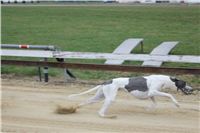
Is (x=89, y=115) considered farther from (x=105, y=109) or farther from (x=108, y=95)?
(x=108, y=95)

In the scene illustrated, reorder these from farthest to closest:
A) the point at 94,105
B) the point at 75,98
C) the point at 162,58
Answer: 1. the point at 162,58
2. the point at 75,98
3. the point at 94,105

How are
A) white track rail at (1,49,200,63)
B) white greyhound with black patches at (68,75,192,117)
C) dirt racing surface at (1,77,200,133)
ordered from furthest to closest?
1. white track rail at (1,49,200,63)
2. white greyhound with black patches at (68,75,192,117)
3. dirt racing surface at (1,77,200,133)

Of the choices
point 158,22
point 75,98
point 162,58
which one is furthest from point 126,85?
point 158,22

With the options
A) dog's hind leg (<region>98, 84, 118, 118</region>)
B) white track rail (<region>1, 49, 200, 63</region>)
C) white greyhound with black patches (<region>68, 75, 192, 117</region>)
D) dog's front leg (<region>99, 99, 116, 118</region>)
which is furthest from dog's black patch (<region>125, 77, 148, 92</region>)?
white track rail (<region>1, 49, 200, 63</region>)

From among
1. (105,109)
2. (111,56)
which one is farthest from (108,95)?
(111,56)

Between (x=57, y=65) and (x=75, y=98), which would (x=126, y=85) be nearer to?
(x=75, y=98)

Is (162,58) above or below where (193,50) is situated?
above

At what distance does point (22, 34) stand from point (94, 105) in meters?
13.0

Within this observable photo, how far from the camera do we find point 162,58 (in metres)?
10.5

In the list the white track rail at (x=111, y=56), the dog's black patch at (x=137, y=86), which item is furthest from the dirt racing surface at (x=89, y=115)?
the white track rail at (x=111, y=56)

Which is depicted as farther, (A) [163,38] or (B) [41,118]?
(A) [163,38]

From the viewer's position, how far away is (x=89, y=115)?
25.5 ft

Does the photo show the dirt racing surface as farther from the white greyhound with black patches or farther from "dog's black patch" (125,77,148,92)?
"dog's black patch" (125,77,148,92)

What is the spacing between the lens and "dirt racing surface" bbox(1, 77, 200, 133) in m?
6.98
